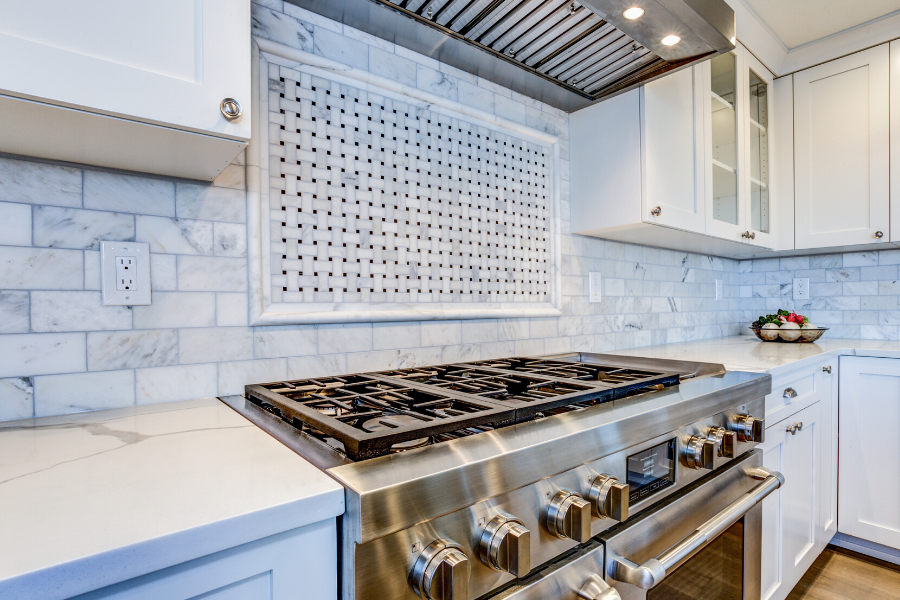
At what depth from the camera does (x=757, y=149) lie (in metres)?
2.33

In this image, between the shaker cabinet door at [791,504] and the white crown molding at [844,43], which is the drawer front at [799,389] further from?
the white crown molding at [844,43]

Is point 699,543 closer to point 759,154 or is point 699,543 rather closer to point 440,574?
point 440,574

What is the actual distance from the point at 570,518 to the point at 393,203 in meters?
0.91

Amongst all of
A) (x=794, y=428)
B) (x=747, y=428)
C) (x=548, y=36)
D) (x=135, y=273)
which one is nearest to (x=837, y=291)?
(x=794, y=428)

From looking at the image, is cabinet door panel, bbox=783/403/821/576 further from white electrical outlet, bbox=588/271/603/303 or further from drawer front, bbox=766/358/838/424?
white electrical outlet, bbox=588/271/603/303

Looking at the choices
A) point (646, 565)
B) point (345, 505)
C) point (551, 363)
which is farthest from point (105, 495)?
point (551, 363)

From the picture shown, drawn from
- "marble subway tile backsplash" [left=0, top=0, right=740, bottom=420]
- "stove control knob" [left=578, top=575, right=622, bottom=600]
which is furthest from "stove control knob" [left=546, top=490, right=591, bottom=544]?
"marble subway tile backsplash" [left=0, top=0, right=740, bottom=420]

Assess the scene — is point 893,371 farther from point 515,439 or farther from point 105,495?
point 105,495

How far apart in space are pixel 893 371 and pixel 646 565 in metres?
1.82

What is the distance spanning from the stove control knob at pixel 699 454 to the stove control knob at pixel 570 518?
418 millimetres

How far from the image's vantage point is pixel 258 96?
1.08 m

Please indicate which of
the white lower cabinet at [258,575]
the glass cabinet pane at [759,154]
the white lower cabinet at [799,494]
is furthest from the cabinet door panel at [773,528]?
the white lower cabinet at [258,575]

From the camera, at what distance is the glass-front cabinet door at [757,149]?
7.24ft

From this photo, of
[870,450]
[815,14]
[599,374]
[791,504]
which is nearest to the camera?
[599,374]
